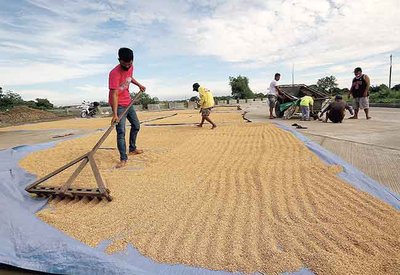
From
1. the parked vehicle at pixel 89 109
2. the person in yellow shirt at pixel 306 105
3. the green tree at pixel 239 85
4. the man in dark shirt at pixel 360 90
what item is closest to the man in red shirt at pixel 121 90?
the person in yellow shirt at pixel 306 105

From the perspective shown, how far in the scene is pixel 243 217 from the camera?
2.16 m

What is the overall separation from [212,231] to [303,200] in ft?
2.86

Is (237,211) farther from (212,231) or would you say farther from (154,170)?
(154,170)

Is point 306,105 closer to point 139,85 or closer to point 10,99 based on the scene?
point 139,85

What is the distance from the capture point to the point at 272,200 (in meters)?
2.42

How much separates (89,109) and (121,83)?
648 inches

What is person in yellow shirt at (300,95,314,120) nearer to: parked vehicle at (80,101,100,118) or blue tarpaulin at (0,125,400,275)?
blue tarpaulin at (0,125,400,275)

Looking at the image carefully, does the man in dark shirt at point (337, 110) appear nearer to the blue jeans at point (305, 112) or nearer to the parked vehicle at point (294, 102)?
the blue jeans at point (305, 112)

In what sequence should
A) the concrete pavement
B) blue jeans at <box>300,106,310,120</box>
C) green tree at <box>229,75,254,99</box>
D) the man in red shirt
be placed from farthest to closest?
1. green tree at <box>229,75,254,99</box>
2. blue jeans at <box>300,106,310,120</box>
3. the man in red shirt
4. the concrete pavement

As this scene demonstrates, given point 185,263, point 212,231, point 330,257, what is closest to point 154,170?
point 212,231

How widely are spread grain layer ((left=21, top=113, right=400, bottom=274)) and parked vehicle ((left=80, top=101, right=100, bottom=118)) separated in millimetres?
16526

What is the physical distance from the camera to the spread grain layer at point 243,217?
5.45 ft

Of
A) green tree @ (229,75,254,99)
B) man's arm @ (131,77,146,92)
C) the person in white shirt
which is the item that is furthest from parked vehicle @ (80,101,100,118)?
green tree @ (229,75,254,99)

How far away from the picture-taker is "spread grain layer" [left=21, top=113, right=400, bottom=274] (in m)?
1.66
